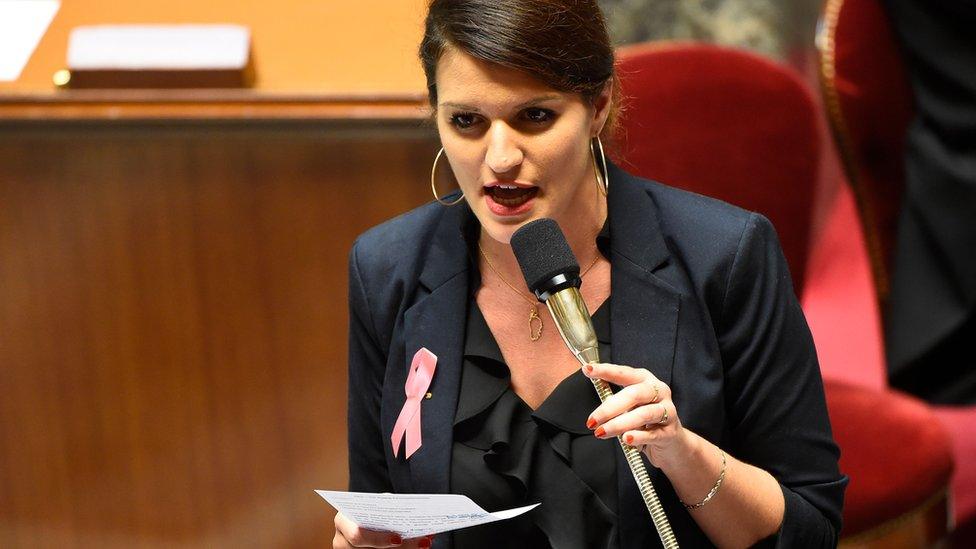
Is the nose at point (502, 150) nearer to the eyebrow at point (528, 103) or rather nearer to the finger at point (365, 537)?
the eyebrow at point (528, 103)

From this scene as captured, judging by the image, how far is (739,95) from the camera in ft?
7.32

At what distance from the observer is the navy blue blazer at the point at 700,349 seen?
1420 mm

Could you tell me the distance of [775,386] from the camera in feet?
4.70

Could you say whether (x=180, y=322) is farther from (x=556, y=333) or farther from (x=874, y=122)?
(x=874, y=122)

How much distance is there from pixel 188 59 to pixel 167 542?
0.80m

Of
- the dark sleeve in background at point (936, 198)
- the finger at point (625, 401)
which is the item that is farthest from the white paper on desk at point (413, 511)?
the dark sleeve in background at point (936, 198)

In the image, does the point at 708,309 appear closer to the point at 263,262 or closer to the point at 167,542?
the point at 263,262

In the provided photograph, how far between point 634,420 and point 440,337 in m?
0.44

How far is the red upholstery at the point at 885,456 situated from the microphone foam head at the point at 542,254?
1057 millimetres

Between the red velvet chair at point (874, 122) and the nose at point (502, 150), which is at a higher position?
the nose at point (502, 150)

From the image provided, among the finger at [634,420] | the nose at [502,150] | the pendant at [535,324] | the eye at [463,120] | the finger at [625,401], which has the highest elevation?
the eye at [463,120]

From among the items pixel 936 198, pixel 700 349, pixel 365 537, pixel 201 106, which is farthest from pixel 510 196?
pixel 936 198

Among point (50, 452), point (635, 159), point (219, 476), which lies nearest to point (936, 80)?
point (635, 159)

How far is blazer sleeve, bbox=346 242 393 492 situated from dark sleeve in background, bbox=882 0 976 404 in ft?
4.36
